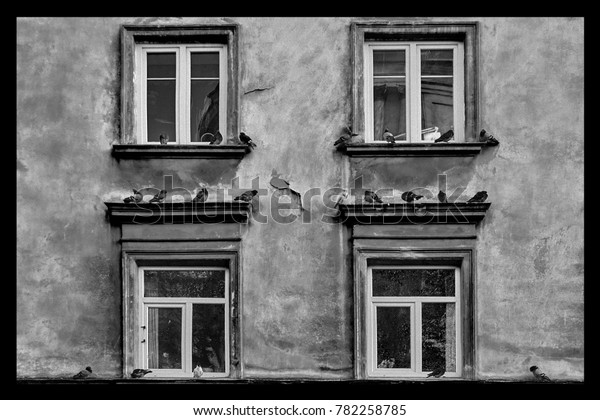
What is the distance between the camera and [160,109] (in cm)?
936

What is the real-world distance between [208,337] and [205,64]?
8.75 ft

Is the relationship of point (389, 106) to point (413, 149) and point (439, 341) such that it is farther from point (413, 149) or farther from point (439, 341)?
point (439, 341)

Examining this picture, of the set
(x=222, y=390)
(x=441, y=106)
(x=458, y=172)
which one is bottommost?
(x=222, y=390)

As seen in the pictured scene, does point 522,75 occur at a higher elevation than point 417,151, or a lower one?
higher

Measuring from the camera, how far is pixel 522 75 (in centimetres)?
916

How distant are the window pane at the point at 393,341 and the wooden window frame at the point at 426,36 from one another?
71.6 inches

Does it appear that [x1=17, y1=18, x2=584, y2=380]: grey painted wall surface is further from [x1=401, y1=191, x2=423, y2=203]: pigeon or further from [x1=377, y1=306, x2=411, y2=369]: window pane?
[x1=377, y1=306, x2=411, y2=369]: window pane

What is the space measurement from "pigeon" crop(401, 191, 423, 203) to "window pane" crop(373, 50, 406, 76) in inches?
47.8

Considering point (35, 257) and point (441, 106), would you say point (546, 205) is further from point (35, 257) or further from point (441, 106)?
point (35, 257)

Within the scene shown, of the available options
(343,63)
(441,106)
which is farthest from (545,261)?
(343,63)

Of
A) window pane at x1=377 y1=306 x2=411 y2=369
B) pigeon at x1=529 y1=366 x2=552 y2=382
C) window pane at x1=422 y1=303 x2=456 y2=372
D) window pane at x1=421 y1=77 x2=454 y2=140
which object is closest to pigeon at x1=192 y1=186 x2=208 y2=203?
window pane at x1=377 y1=306 x2=411 y2=369

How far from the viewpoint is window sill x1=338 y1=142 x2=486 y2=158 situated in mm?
9047

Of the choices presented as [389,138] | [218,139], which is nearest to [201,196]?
[218,139]

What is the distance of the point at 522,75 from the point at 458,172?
1128mm
